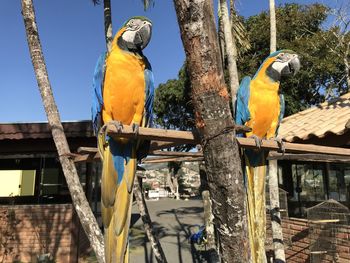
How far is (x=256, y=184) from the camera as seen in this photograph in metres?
2.60

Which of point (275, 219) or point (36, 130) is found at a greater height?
point (36, 130)

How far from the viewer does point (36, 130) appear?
669cm

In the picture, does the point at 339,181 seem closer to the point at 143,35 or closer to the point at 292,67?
the point at 292,67

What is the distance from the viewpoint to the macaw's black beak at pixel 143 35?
2.64 m

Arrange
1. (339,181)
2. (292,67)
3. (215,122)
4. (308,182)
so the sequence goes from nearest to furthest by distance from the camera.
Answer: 1. (215,122)
2. (292,67)
3. (339,181)
4. (308,182)

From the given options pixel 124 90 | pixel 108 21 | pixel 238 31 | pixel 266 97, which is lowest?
pixel 124 90

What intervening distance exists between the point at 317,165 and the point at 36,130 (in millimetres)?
6089

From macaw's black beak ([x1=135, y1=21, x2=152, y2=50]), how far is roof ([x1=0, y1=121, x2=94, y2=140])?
4.37 meters

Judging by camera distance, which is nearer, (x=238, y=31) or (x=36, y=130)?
(x=238, y=31)

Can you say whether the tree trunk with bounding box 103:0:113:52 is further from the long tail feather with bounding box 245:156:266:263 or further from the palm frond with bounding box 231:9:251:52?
the long tail feather with bounding box 245:156:266:263

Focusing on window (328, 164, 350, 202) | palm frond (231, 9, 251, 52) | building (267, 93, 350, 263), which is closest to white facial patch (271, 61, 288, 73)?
building (267, 93, 350, 263)

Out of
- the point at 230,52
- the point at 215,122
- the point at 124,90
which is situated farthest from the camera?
the point at 230,52

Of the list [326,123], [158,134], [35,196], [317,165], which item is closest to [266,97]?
[158,134]

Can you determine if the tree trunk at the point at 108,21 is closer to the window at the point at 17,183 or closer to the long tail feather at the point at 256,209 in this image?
the long tail feather at the point at 256,209
